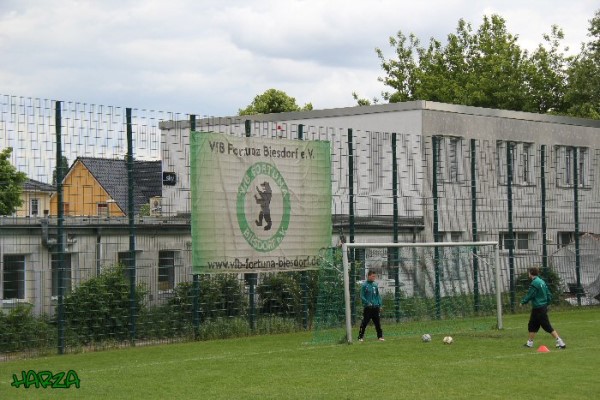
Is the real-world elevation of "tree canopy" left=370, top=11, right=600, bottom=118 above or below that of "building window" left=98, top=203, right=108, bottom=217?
above

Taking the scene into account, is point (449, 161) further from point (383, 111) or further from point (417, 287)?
point (417, 287)

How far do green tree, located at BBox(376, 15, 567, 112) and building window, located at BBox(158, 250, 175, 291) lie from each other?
158ft

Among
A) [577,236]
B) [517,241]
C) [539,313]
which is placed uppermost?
[577,236]

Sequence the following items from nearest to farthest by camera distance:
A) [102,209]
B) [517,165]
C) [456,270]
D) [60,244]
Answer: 1. [60,244]
2. [102,209]
3. [456,270]
4. [517,165]

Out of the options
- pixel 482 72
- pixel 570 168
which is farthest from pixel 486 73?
pixel 570 168

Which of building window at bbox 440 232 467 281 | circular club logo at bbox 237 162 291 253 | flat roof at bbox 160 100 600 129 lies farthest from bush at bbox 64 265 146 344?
flat roof at bbox 160 100 600 129

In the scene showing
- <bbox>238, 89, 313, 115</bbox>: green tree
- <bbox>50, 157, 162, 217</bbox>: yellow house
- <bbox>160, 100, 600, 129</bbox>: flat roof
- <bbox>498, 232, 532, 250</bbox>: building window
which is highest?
<bbox>238, 89, 313, 115</bbox>: green tree

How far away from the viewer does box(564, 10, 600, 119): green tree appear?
2429 inches

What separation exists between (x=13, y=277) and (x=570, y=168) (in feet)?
67.5

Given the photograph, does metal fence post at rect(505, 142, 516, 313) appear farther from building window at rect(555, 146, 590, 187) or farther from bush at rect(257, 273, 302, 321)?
bush at rect(257, 273, 302, 321)

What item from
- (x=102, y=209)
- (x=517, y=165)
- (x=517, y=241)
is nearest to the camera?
(x=102, y=209)

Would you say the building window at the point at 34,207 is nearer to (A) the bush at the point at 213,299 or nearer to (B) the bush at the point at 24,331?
(B) the bush at the point at 24,331

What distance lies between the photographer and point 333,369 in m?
18.0

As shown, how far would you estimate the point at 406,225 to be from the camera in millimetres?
29812
